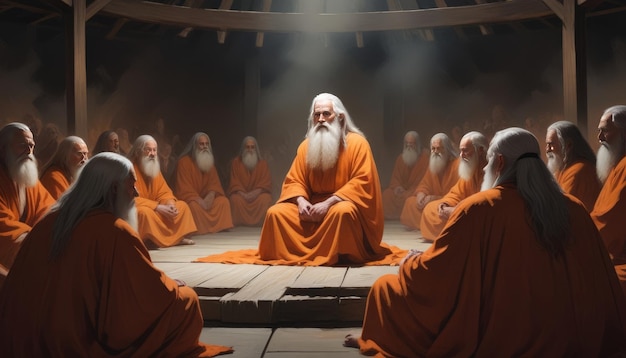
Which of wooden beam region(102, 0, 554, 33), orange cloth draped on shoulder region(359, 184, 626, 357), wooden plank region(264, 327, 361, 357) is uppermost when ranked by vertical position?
wooden beam region(102, 0, 554, 33)

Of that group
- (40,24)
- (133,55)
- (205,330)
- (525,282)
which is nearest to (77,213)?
(205,330)

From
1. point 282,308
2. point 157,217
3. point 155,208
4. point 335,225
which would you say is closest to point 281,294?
point 282,308

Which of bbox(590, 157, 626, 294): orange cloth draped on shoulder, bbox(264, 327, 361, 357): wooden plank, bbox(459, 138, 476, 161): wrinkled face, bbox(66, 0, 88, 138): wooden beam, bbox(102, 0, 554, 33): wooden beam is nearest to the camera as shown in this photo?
bbox(264, 327, 361, 357): wooden plank

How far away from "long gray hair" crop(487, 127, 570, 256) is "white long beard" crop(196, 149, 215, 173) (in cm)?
836

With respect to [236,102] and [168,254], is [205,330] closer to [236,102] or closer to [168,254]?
[168,254]

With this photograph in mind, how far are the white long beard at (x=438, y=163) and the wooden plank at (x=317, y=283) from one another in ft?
15.9

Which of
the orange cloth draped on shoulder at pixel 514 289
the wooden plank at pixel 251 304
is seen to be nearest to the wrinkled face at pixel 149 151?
the wooden plank at pixel 251 304

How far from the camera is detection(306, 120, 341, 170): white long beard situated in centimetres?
778

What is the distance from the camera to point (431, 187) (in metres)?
11.3

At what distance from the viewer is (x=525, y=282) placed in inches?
159

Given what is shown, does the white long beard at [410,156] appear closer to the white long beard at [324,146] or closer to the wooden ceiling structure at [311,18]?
the wooden ceiling structure at [311,18]

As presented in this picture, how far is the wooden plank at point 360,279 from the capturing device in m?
5.66

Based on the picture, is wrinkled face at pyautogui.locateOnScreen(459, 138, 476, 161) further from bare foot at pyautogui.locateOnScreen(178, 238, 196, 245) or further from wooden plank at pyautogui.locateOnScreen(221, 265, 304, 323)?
wooden plank at pyautogui.locateOnScreen(221, 265, 304, 323)

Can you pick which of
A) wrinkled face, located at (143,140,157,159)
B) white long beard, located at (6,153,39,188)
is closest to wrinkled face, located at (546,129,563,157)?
white long beard, located at (6,153,39,188)
